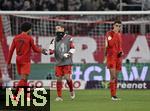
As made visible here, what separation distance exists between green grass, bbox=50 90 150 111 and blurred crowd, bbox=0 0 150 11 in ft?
18.7

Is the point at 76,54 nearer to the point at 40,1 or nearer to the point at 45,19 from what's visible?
the point at 45,19

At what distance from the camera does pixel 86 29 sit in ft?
75.0

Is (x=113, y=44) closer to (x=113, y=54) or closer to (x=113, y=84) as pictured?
(x=113, y=54)

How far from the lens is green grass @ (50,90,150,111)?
15094 millimetres

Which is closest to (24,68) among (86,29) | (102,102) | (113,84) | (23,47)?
(23,47)

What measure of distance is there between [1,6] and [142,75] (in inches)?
252

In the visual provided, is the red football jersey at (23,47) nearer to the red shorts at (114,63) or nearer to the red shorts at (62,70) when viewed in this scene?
the red shorts at (62,70)

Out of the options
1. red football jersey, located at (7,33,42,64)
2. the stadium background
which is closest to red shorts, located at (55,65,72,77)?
red football jersey, located at (7,33,42,64)

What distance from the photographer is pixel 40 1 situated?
1002 inches

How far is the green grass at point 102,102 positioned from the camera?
15094mm

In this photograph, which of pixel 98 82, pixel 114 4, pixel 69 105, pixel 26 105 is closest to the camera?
pixel 26 105

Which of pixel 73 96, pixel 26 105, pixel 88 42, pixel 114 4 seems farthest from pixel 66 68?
pixel 114 4

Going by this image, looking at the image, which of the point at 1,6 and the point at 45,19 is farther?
the point at 1,6

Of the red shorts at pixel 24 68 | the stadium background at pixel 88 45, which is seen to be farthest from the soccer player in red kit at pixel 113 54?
the stadium background at pixel 88 45
